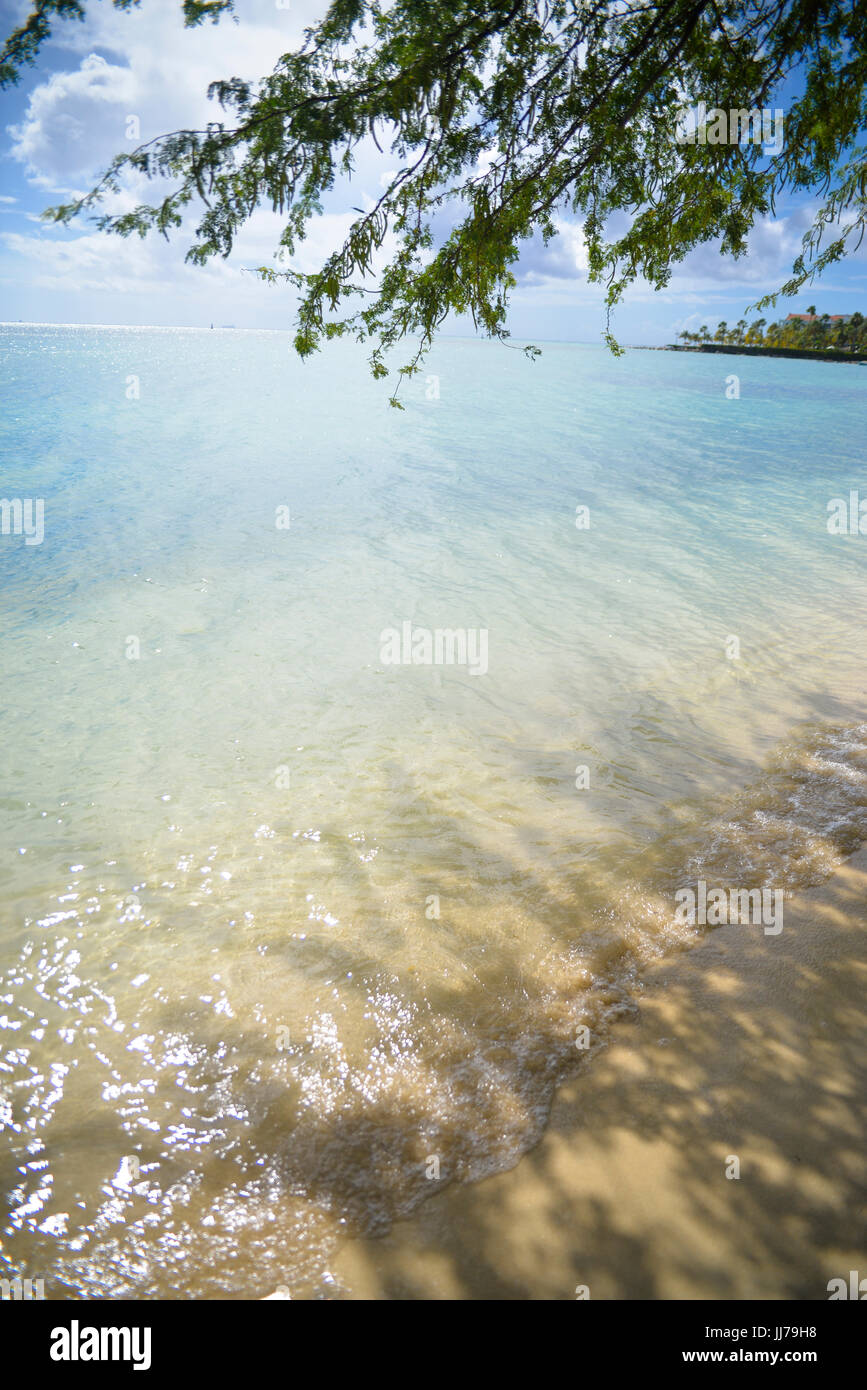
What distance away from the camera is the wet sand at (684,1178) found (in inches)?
106

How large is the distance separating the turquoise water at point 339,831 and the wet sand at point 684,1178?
0.17 metres

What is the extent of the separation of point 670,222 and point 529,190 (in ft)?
4.11

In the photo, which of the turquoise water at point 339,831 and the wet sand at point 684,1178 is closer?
the wet sand at point 684,1178

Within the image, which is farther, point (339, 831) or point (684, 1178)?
point (339, 831)

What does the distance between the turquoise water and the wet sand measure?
17 cm

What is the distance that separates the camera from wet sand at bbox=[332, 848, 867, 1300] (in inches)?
106

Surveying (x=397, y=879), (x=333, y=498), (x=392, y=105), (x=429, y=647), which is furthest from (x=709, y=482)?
(x=397, y=879)

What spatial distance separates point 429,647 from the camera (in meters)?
9.16

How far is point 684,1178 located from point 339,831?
329 centimetres

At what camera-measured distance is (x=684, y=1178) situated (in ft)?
9.85

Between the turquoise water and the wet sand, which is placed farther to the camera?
the turquoise water

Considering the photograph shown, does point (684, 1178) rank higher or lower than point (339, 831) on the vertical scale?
Answer: lower
